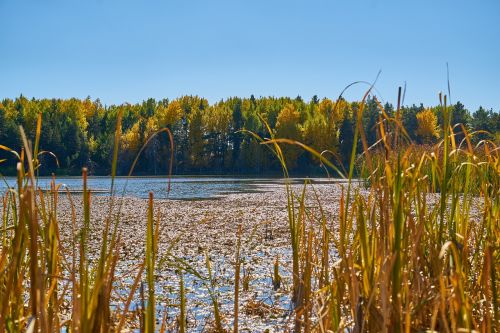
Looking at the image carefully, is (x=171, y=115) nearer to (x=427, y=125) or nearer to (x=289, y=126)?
(x=289, y=126)

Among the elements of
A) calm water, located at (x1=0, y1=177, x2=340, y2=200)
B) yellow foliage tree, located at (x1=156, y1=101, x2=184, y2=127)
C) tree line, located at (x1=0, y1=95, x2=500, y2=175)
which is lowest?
calm water, located at (x1=0, y1=177, x2=340, y2=200)

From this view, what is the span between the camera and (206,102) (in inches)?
2906

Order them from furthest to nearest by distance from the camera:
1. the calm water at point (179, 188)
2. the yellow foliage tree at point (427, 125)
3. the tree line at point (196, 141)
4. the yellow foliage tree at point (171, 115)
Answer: the yellow foliage tree at point (427, 125) < the yellow foliage tree at point (171, 115) < the tree line at point (196, 141) < the calm water at point (179, 188)

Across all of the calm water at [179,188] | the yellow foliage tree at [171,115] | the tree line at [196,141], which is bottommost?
the calm water at [179,188]

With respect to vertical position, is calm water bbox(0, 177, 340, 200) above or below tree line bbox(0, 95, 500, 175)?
below

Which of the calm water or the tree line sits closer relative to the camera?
the calm water

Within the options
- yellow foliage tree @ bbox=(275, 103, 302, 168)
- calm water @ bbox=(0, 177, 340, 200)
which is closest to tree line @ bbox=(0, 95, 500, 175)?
yellow foliage tree @ bbox=(275, 103, 302, 168)

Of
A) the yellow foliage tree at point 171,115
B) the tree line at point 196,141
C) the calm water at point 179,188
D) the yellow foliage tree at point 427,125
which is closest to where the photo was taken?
the calm water at point 179,188

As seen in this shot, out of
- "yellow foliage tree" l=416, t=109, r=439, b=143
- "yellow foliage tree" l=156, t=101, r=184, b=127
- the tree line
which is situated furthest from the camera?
"yellow foliage tree" l=416, t=109, r=439, b=143

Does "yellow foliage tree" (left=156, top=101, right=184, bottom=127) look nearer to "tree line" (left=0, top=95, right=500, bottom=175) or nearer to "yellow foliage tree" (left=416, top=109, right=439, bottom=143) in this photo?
"tree line" (left=0, top=95, right=500, bottom=175)

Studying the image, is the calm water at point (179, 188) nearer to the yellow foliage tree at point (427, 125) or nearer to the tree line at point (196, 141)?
the tree line at point (196, 141)

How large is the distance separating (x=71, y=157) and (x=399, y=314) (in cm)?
5375

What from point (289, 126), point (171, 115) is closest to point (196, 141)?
point (171, 115)

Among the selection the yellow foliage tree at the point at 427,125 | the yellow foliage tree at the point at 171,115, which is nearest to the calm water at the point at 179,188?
the yellow foliage tree at the point at 171,115
